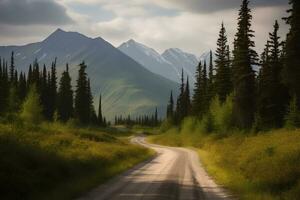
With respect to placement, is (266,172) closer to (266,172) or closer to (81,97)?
(266,172)

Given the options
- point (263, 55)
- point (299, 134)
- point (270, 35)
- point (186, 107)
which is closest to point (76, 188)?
point (299, 134)

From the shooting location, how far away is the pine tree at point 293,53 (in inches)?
1897

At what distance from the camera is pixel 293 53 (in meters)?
49.1

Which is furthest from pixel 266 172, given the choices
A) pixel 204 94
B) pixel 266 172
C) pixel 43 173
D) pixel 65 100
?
pixel 65 100

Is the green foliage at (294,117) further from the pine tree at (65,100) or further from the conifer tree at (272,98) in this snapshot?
the pine tree at (65,100)

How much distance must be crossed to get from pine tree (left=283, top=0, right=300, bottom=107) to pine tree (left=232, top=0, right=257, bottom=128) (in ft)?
24.2

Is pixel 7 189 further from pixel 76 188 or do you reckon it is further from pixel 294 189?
pixel 294 189

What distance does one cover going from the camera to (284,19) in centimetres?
4906

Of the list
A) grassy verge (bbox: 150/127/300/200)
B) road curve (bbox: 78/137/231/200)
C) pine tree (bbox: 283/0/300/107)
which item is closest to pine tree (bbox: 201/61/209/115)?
pine tree (bbox: 283/0/300/107)

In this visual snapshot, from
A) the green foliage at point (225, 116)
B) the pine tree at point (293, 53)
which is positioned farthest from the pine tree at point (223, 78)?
the pine tree at point (293, 53)

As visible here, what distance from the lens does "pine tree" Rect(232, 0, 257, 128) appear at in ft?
186

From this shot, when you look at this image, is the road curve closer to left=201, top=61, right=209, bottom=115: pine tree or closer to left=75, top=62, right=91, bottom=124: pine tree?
left=201, top=61, right=209, bottom=115: pine tree

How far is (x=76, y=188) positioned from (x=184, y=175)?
9971 mm

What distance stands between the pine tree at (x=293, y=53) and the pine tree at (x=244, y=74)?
7389 mm
